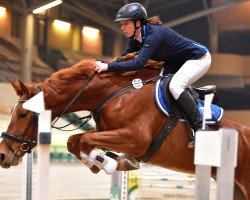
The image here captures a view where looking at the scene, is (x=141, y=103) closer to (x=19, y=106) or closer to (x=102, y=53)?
(x=19, y=106)

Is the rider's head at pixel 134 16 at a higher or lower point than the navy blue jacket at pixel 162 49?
higher

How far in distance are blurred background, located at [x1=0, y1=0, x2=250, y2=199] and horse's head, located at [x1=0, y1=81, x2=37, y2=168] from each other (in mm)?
14775

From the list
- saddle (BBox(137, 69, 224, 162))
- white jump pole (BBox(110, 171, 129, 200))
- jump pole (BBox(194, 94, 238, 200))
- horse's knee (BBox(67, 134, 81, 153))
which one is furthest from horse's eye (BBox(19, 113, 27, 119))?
jump pole (BBox(194, 94, 238, 200))

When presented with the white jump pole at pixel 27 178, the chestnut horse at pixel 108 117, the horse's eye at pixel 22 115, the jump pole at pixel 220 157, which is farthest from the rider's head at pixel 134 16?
the jump pole at pixel 220 157

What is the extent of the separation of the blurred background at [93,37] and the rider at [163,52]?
1493 centimetres

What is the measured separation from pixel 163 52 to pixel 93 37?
22.7 metres

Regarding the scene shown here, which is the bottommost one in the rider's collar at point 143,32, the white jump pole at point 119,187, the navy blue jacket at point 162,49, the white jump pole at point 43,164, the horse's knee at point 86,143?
the white jump pole at point 119,187

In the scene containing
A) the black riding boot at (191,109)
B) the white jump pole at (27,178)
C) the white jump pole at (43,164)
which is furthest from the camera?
the white jump pole at (27,178)

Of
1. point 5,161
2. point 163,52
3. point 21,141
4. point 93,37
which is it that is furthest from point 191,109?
point 93,37

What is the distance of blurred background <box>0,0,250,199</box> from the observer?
22.5 metres

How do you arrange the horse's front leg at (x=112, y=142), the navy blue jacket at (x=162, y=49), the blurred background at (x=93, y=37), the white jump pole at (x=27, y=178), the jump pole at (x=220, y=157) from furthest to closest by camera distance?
the blurred background at (x=93, y=37) < the white jump pole at (x=27, y=178) < the navy blue jacket at (x=162, y=49) < the horse's front leg at (x=112, y=142) < the jump pole at (x=220, y=157)

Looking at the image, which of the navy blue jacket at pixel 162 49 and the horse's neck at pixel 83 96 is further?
the horse's neck at pixel 83 96

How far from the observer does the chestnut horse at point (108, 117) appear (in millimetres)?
4852

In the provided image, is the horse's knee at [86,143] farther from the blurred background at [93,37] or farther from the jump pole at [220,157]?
the blurred background at [93,37]
